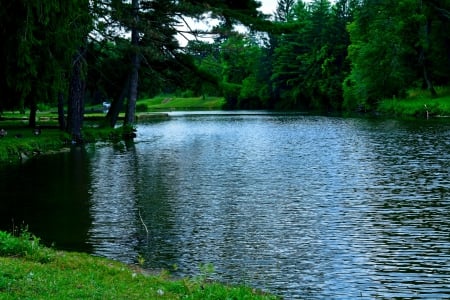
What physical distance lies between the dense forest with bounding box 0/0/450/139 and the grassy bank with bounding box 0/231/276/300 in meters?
20.9

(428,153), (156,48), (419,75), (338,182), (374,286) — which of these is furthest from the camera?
(419,75)

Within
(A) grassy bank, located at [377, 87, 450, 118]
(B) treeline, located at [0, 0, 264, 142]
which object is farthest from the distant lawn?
(B) treeline, located at [0, 0, 264, 142]

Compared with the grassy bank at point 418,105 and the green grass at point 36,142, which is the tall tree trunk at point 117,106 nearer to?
the green grass at point 36,142

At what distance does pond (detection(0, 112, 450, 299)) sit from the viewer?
44.7 feet

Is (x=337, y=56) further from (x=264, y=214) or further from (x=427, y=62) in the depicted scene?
(x=264, y=214)

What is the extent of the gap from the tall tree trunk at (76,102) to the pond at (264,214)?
23.2 ft

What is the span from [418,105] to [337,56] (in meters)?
46.6

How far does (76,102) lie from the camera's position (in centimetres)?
4303

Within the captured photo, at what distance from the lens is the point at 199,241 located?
1641cm

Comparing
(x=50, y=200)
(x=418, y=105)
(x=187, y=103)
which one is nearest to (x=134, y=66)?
(x=50, y=200)

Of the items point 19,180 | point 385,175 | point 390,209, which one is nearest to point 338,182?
point 385,175

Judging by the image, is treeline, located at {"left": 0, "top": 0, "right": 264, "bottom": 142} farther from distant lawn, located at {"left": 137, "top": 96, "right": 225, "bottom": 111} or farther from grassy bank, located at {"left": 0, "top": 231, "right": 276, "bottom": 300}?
distant lawn, located at {"left": 137, "top": 96, "right": 225, "bottom": 111}

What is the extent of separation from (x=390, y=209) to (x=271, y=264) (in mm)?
7201

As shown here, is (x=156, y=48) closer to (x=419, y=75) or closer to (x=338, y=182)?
(x=338, y=182)
